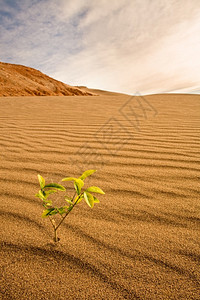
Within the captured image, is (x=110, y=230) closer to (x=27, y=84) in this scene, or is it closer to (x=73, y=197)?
(x=73, y=197)

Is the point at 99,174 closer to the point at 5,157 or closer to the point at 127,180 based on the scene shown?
the point at 127,180

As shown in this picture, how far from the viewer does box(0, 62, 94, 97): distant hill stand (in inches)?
533

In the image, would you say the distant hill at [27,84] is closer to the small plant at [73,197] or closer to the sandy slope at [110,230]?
the sandy slope at [110,230]

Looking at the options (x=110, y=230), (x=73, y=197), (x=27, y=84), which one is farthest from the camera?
(x=27, y=84)

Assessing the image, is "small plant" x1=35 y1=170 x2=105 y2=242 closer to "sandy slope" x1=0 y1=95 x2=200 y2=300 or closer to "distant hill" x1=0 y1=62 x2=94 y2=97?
"sandy slope" x1=0 y1=95 x2=200 y2=300

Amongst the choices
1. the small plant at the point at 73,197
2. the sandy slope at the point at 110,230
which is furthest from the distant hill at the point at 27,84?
the small plant at the point at 73,197

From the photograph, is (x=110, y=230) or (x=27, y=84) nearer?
(x=110, y=230)

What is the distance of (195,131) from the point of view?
9.07ft

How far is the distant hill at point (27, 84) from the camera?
13545 mm

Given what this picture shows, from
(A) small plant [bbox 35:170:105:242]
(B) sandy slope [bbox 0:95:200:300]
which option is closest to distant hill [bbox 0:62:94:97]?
(B) sandy slope [bbox 0:95:200:300]

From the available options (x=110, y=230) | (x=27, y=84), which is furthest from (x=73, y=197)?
(x=27, y=84)

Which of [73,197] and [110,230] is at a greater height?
[73,197]

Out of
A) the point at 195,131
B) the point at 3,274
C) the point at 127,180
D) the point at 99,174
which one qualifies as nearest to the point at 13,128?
the point at 99,174

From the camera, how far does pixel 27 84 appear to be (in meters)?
15.8
